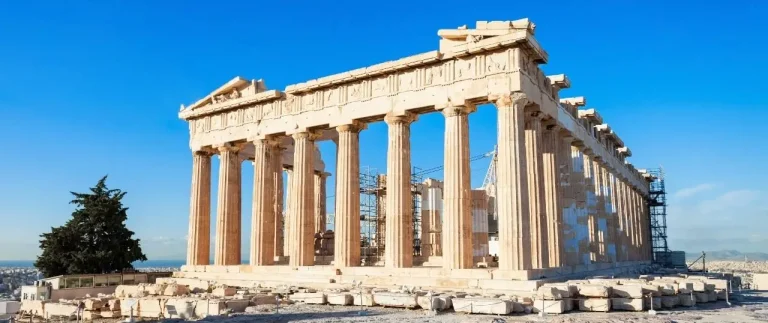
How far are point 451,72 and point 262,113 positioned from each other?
1187cm

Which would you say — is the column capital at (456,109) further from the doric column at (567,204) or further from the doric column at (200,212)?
the doric column at (200,212)

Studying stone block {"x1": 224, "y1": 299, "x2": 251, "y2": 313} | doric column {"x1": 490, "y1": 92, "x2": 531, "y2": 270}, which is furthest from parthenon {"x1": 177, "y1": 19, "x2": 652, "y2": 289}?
stone block {"x1": 224, "y1": 299, "x2": 251, "y2": 313}

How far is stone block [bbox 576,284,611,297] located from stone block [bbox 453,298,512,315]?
2.46 m

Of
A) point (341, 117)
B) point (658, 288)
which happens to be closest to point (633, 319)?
point (658, 288)

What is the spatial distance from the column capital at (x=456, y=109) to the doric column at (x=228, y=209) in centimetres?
1426

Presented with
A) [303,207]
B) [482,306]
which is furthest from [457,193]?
[303,207]

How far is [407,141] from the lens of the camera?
92.2ft

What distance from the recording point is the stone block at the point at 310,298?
877 inches

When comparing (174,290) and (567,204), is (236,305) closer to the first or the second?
(174,290)

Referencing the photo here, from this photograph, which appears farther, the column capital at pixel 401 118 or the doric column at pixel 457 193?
the column capital at pixel 401 118

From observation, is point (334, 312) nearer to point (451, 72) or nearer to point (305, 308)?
point (305, 308)

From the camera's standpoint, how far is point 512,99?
24.4 metres

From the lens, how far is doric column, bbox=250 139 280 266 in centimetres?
3312

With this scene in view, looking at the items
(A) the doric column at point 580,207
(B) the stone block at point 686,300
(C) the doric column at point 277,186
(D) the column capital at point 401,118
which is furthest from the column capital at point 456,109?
(C) the doric column at point 277,186
